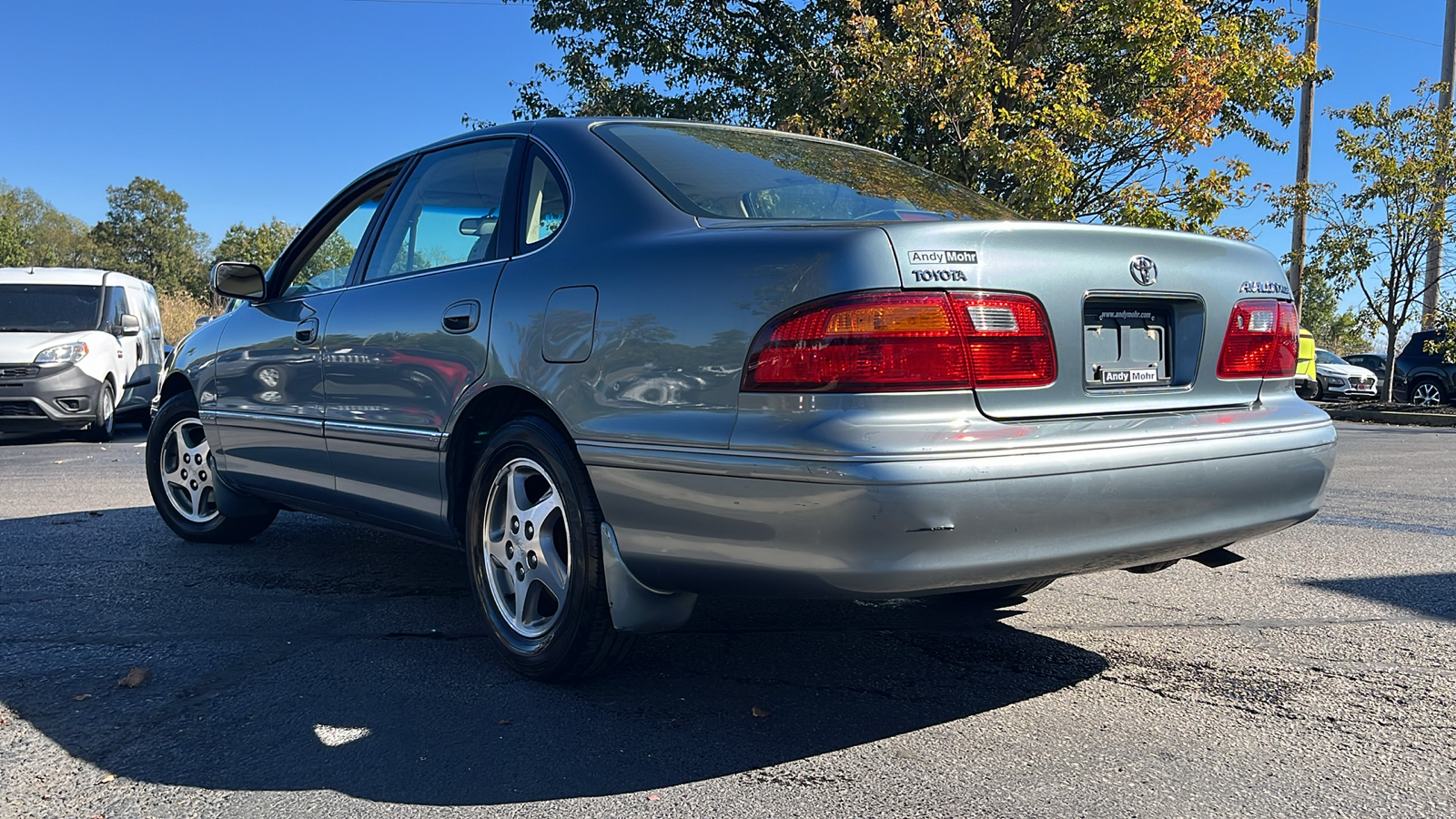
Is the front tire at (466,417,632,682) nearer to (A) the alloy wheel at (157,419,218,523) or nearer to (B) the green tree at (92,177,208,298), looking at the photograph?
(A) the alloy wheel at (157,419,218,523)

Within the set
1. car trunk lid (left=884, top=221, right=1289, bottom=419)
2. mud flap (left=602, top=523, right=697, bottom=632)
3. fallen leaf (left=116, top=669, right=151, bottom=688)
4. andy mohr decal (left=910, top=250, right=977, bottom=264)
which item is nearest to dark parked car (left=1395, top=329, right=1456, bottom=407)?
car trunk lid (left=884, top=221, right=1289, bottom=419)

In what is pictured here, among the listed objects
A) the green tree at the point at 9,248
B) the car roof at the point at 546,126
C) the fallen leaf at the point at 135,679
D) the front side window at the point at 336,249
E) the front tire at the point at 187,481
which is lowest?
the fallen leaf at the point at 135,679

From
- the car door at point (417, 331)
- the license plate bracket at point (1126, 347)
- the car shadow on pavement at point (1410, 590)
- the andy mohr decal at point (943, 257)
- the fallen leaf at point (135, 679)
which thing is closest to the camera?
the andy mohr decal at point (943, 257)

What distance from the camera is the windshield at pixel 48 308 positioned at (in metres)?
12.5

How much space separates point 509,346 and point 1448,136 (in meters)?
22.3

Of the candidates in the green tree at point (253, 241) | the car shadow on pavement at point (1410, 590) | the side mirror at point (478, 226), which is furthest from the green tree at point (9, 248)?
the car shadow on pavement at point (1410, 590)

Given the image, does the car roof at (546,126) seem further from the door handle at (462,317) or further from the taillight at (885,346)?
the taillight at (885,346)

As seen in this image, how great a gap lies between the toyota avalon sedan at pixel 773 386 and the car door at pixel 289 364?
0.58ft

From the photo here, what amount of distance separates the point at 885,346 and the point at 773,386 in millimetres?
259

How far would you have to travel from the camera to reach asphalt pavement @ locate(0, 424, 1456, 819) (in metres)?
2.52

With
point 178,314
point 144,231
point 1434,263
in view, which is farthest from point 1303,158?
point 144,231

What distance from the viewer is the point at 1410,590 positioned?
14.7 ft

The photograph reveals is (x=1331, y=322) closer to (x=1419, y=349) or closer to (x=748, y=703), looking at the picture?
(x=1419, y=349)

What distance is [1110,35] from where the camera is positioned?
14391 millimetres
